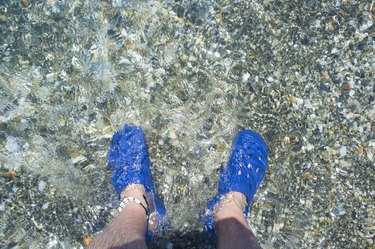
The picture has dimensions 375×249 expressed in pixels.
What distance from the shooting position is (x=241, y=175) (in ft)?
9.92

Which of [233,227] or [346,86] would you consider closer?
[233,227]

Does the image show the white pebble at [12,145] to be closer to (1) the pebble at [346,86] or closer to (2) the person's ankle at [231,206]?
(2) the person's ankle at [231,206]

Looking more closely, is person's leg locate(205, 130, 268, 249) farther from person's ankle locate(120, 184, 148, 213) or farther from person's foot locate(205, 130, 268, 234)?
person's ankle locate(120, 184, 148, 213)

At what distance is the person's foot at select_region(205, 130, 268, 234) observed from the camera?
293 centimetres

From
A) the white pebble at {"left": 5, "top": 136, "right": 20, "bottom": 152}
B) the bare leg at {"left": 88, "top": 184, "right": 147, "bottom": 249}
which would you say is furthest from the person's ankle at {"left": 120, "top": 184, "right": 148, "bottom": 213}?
the white pebble at {"left": 5, "top": 136, "right": 20, "bottom": 152}

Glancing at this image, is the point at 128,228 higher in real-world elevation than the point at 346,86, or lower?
lower

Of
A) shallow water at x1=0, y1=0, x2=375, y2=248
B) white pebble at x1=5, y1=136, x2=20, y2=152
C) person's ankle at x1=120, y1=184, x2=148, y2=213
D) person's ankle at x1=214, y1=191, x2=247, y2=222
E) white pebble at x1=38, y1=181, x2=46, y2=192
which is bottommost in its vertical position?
white pebble at x1=38, y1=181, x2=46, y2=192

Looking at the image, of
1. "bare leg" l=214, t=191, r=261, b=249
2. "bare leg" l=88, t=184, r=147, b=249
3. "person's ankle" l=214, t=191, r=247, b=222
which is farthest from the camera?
"person's ankle" l=214, t=191, r=247, b=222

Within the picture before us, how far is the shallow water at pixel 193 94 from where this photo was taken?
2.93 metres

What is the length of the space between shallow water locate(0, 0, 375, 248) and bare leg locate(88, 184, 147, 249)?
20 centimetres

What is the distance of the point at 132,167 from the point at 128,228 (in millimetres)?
594

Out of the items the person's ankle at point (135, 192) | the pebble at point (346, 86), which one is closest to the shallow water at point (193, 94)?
the pebble at point (346, 86)

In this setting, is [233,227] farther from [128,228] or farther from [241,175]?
[128,228]

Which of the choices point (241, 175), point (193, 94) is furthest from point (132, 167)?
point (241, 175)
